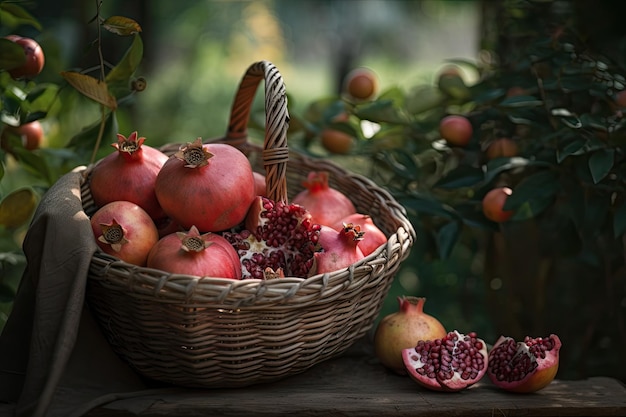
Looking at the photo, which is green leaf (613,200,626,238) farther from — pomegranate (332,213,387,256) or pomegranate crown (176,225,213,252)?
pomegranate crown (176,225,213,252)

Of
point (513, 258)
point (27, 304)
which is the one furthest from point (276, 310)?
point (513, 258)

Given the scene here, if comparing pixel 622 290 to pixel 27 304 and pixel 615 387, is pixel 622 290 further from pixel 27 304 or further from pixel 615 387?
pixel 27 304

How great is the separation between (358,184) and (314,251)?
17.3 inches

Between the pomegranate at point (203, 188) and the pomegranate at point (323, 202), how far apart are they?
0.23 m

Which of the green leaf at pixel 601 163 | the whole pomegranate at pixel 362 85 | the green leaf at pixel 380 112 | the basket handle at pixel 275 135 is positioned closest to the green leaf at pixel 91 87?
the basket handle at pixel 275 135

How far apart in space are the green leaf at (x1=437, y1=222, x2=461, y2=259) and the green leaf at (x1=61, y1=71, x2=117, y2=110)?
0.90 meters

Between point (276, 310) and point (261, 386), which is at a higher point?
point (276, 310)

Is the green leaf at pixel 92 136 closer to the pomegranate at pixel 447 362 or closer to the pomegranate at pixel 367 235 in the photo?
the pomegranate at pixel 367 235

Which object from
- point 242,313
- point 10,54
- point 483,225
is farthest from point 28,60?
point 483,225

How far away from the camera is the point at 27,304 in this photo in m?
1.39

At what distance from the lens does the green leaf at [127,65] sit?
1.75 m

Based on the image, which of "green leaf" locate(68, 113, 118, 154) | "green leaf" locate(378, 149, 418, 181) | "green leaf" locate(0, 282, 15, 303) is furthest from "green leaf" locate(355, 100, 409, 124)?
"green leaf" locate(0, 282, 15, 303)

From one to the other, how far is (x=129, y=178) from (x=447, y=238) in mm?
850

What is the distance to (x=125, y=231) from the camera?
4.33 ft
